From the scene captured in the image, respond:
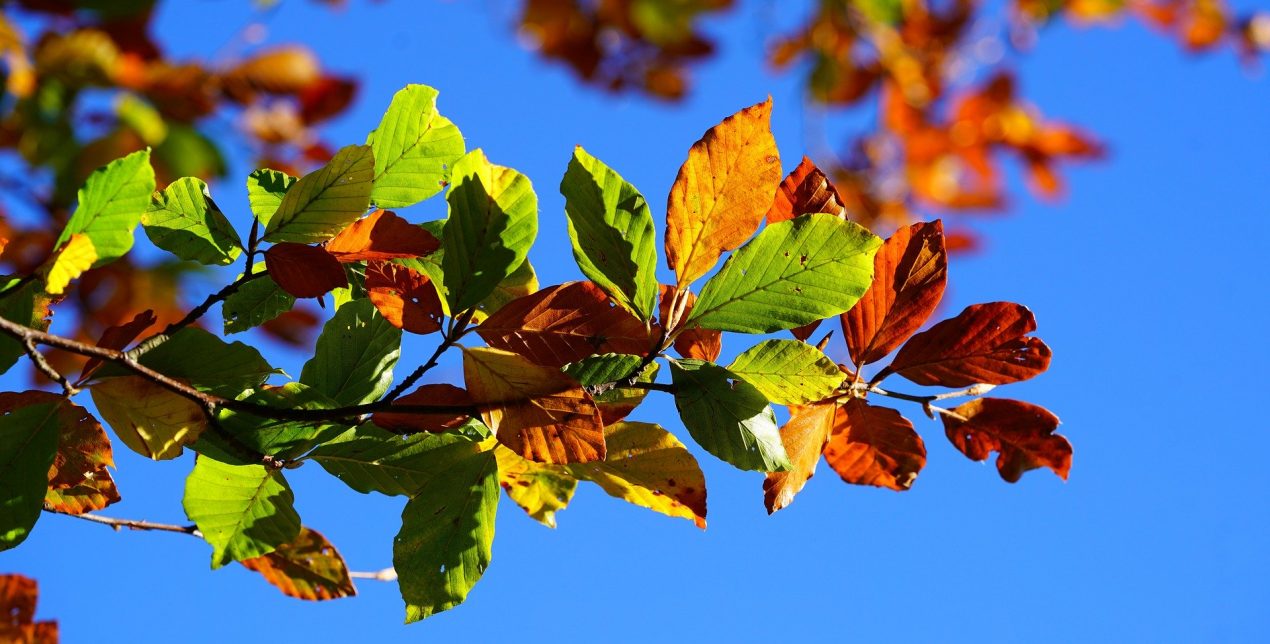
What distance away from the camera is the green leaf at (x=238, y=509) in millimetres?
524

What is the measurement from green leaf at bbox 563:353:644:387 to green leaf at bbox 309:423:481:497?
0.08 metres

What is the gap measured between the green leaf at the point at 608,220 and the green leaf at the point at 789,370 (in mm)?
75

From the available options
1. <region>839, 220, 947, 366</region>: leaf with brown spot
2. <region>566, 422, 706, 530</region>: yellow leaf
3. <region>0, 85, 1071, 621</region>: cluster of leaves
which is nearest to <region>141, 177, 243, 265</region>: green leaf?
<region>0, 85, 1071, 621</region>: cluster of leaves

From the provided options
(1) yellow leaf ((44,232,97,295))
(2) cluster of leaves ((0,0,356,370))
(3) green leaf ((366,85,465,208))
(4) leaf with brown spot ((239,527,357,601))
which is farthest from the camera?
(2) cluster of leaves ((0,0,356,370))

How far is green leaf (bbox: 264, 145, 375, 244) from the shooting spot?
48cm

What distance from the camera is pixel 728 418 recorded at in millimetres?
461

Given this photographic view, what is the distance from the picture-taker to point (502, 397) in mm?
466

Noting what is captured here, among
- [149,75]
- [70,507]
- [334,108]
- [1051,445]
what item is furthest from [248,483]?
[334,108]

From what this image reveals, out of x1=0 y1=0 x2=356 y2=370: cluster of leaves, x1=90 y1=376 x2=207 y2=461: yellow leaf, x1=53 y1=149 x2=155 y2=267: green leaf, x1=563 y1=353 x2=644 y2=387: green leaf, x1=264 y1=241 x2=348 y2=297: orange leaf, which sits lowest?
x1=90 y1=376 x2=207 y2=461: yellow leaf

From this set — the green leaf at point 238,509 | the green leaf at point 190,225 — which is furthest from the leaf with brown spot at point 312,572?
the green leaf at point 190,225

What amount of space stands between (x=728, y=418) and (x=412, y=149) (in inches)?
9.2

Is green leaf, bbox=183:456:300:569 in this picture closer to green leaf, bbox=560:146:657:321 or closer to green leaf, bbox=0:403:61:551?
green leaf, bbox=0:403:61:551

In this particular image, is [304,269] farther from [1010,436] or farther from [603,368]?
[1010,436]

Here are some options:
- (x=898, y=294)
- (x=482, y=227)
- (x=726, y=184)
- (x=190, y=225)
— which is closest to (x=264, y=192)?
(x=190, y=225)
